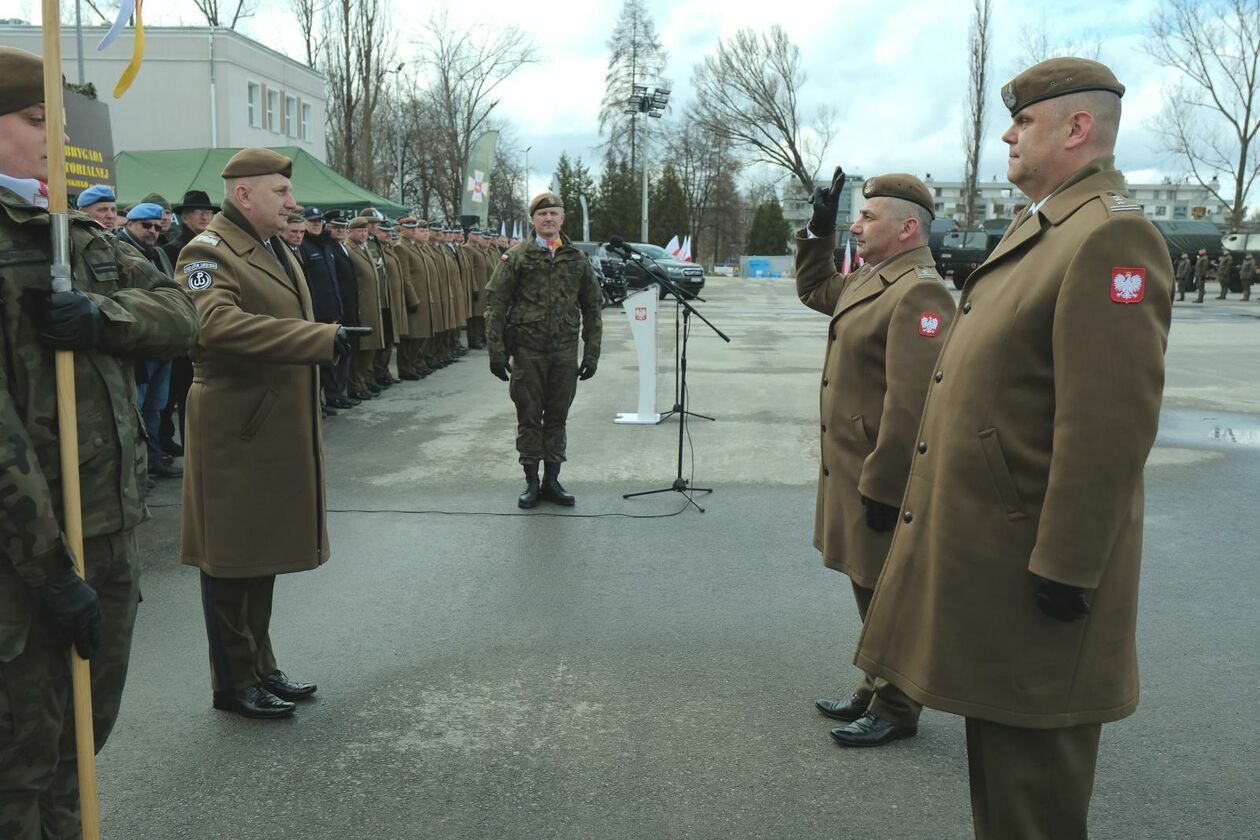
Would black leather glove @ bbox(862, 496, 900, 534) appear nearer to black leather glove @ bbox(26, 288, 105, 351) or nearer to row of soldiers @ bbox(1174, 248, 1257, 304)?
black leather glove @ bbox(26, 288, 105, 351)

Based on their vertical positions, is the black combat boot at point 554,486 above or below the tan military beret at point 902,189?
below

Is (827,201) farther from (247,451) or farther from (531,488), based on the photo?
(531,488)

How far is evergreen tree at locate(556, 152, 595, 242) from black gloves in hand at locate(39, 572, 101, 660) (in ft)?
209

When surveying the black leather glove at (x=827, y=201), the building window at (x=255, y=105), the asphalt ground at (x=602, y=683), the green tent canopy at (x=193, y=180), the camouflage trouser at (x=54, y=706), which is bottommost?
the asphalt ground at (x=602, y=683)

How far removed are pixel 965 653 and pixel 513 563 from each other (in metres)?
3.80

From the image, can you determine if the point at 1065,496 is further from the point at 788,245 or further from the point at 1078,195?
the point at 788,245

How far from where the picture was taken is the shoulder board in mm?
2287

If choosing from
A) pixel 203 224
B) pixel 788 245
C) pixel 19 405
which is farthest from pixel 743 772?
pixel 788 245

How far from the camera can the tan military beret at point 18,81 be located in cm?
230

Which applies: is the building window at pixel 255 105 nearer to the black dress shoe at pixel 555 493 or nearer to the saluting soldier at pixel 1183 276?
the saluting soldier at pixel 1183 276

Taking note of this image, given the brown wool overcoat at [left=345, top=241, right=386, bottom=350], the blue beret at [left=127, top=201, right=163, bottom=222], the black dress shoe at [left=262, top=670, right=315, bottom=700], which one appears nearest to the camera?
the black dress shoe at [left=262, top=670, right=315, bottom=700]

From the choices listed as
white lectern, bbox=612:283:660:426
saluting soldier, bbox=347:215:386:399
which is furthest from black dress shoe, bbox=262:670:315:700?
saluting soldier, bbox=347:215:386:399

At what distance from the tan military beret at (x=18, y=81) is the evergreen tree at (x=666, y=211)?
216 feet

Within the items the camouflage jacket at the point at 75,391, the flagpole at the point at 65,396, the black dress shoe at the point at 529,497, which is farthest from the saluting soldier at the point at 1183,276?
the flagpole at the point at 65,396
